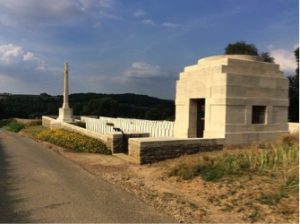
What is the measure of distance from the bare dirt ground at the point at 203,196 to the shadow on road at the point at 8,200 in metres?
2.42

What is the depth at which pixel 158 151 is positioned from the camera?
38.3 feet

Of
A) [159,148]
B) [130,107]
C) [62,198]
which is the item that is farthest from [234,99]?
[130,107]

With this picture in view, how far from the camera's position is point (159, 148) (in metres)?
11.7

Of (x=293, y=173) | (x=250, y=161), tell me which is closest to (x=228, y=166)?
(x=250, y=161)

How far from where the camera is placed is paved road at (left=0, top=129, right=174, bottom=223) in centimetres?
605

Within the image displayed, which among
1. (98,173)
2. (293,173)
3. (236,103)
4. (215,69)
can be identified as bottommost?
(98,173)

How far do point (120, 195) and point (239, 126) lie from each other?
7.25 m

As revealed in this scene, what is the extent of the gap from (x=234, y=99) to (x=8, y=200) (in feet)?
29.6

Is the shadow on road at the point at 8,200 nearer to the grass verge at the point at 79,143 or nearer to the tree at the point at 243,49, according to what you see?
the grass verge at the point at 79,143

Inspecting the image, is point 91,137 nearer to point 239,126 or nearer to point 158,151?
point 158,151

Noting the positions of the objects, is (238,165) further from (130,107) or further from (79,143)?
(130,107)

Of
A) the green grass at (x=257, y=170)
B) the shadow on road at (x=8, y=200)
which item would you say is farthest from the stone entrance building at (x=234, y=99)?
the shadow on road at (x=8, y=200)

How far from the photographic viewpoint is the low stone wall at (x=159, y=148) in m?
11.5

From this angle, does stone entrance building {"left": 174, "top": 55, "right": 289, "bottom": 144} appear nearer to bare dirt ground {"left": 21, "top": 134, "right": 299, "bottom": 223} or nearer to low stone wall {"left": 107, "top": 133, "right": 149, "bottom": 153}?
low stone wall {"left": 107, "top": 133, "right": 149, "bottom": 153}
